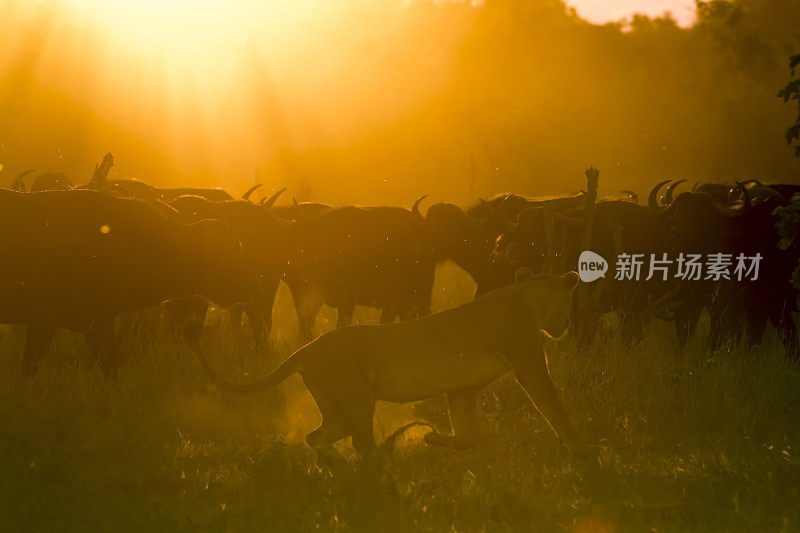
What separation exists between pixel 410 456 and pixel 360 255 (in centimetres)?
511

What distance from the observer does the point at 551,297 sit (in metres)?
7.05

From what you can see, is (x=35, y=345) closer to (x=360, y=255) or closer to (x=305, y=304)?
(x=305, y=304)

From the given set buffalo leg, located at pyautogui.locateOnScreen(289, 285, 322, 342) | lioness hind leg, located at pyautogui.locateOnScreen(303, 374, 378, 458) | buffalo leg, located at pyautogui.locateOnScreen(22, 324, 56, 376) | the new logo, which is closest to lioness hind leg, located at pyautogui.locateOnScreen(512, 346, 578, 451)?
lioness hind leg, located at pyautogui.locateOnScreen(303, 374, 378, 458)

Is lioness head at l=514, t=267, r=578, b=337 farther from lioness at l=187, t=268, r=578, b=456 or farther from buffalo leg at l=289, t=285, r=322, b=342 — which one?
buffalo leg at l=289, t=285, r=322, b=342

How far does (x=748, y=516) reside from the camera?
6.07 m

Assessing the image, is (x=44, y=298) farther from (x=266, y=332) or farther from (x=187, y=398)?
(x=266, y=332)

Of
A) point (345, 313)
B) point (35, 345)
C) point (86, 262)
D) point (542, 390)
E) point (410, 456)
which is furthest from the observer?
point (345, 313)

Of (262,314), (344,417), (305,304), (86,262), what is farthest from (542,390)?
(305,304)

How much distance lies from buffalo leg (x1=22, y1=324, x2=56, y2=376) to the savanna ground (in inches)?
4.2

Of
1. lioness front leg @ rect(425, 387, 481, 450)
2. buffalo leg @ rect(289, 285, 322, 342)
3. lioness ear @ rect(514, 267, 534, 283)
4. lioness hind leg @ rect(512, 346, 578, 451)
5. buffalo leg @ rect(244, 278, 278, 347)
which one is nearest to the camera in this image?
lioness hind leg @ rect(512, 346, 578, 451)

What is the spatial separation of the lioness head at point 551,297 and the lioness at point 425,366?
0.04 meters

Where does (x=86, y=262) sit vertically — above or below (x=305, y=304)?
above

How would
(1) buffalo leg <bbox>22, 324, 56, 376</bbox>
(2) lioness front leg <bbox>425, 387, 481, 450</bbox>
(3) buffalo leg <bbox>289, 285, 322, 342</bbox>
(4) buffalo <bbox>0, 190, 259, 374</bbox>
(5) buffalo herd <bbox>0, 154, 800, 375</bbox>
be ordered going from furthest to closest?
(3) buffalo leg <bbox>289, 285, 322, 342</bbox> < (5) buffalo herd <bbox>0, 154, 800, 375</bbox> < (4) buffalo <bbox>0, 190, 259, 374</bbox> < (1) buffalo leg <bbox>22, 324, 56, 376</bbox> < (2) lioness front leg <bbox>425, 387, 481, 450</bbox>

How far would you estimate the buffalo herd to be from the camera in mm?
9141
